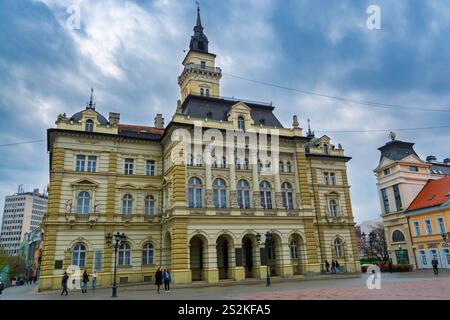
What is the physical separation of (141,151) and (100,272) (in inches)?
521

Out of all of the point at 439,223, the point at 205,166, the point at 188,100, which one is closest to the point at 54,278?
the point at 205,166

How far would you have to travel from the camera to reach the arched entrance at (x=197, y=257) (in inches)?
1356

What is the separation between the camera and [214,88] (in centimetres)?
4625

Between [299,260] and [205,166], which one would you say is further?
[299,260]

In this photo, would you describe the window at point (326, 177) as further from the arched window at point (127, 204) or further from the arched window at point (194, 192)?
the arched window at point (127, 204)

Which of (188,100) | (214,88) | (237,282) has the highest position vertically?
(214,88)

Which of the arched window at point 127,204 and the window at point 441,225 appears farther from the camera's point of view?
the window at point 441,225

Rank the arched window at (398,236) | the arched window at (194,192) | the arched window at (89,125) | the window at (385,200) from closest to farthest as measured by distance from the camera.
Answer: the arched window at (194,192)
the arched window at (89,125)
the arched window at (398,236)
the window at (385,200)

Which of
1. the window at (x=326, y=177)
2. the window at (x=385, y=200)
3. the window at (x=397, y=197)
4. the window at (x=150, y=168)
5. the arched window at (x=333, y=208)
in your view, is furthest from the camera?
the window at (x=385, y=200)

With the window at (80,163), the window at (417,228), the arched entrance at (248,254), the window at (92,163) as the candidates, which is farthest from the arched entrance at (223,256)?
the window at (417,228)

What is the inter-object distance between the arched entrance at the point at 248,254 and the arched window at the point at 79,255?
52.5ft

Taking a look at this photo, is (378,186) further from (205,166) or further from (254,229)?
(205,166)

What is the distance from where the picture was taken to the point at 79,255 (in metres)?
33.2
